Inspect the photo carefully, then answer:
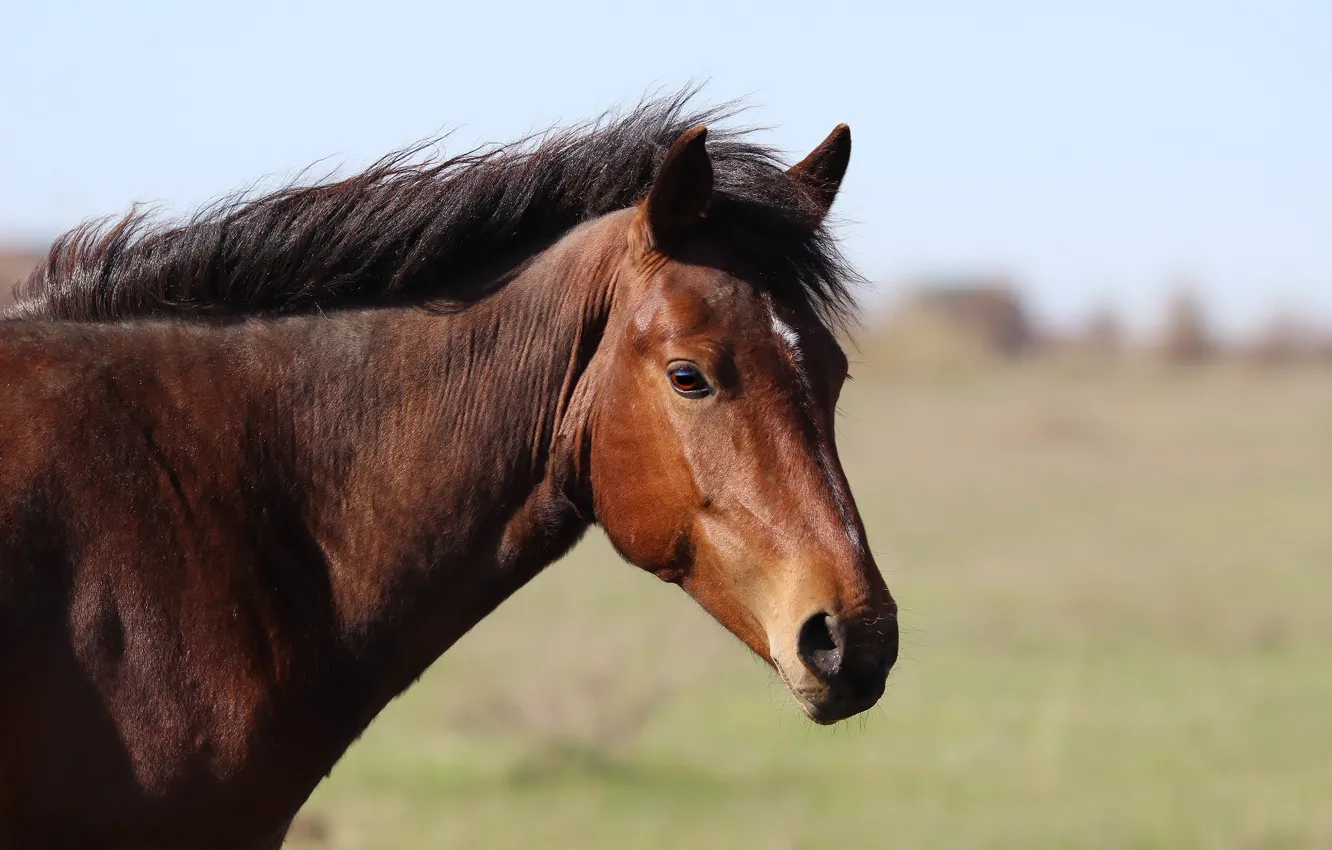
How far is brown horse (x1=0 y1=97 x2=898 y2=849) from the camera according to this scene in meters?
3.52

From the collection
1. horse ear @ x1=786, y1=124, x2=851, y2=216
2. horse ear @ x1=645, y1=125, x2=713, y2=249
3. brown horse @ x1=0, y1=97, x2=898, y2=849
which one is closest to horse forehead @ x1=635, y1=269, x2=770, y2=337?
brown horse @ x1=0, y1=97, x2=898, y2=849

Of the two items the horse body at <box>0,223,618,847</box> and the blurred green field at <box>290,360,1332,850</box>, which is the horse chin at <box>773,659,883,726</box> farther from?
the horse body at <box>0,223,618,847</box>

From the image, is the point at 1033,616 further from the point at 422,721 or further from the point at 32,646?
the point at 32,646

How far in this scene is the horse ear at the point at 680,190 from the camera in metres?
3.76

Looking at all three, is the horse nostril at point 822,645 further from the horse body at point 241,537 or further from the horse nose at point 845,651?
the horse body at point 241,537

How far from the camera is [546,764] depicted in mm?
16344

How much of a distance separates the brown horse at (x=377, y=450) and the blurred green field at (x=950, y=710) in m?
0.74

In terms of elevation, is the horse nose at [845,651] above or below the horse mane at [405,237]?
below

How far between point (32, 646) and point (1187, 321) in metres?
54.0

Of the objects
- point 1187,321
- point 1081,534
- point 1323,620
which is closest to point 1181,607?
point 1323,620

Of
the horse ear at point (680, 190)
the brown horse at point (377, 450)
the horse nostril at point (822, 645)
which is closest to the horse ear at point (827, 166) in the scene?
the brown horse at point (377, 450)

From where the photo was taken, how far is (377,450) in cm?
394

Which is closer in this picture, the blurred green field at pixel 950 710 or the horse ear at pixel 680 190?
the horse ear at pixel 680 190

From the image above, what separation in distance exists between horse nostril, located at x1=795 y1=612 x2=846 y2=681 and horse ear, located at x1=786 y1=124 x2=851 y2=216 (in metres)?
1.32
